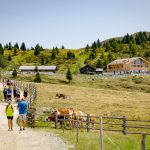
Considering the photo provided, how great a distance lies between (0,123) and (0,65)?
476ft

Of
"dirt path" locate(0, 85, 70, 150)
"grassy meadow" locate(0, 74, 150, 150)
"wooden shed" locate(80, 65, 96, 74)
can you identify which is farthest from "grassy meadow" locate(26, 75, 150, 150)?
"wooden shed" locate(80, 65, 96, 74)

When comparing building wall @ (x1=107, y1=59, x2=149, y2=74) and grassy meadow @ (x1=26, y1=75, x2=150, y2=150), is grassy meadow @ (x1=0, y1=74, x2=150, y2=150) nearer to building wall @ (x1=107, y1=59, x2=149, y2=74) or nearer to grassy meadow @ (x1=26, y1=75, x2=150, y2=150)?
grassy meadow @ (x1=26, y1=75, x2=150, y2=150)

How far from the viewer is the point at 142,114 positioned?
44.9 m

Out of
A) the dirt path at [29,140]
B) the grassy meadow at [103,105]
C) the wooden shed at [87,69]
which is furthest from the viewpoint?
the wooden shed at [87,69]

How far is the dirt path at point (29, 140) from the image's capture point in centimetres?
2072

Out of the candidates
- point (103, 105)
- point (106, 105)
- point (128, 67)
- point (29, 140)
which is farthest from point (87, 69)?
point (29, 140)

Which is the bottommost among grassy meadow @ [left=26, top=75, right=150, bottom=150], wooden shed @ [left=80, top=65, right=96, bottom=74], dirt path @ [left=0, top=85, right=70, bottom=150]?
grassy meadow @ [left=26, top=75, right=150, bottom=150]

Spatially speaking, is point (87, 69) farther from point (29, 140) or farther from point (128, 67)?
point (29, 140)

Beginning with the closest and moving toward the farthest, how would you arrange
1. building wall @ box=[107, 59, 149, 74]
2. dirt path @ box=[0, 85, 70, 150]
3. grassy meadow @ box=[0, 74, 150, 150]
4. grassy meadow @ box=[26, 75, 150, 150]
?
dirt path @ box=[0, 85, 70, 150] < grassy meadow @ box=[26, 75, 150, 150] < grassy meadow @ box=[0, 74, 150, 150] < building wall @ box=[107, 59, 149, 74]

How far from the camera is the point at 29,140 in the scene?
2267cm

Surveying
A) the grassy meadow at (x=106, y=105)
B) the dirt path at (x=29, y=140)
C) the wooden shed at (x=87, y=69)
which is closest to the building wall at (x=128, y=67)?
the wooden shed at (x=87, y=69)

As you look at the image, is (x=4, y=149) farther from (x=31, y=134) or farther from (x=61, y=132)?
(x=61, y=132)

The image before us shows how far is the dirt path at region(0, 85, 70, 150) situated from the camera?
816 inches

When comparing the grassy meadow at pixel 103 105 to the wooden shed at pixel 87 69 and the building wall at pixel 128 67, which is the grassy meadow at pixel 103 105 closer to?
the building wall at pixel 128 67
